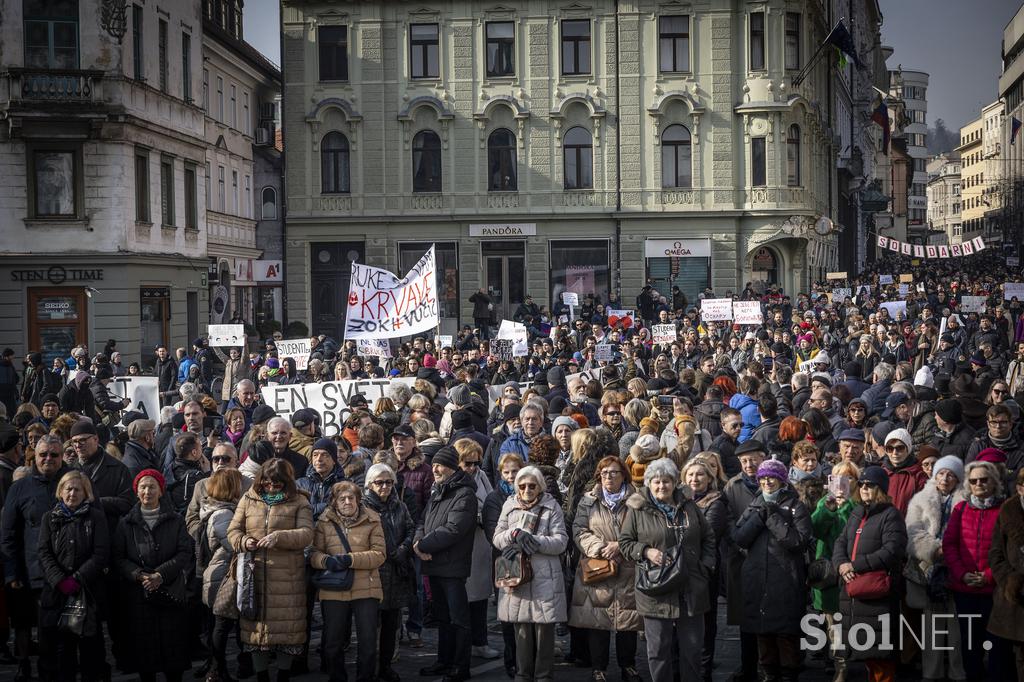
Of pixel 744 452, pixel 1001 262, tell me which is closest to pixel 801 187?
pixel 744 452

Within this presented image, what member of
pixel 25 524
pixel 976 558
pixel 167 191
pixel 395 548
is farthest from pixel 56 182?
pixel 976 558

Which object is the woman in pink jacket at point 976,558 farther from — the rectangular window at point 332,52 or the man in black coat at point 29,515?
the rectangular window at point 332,52

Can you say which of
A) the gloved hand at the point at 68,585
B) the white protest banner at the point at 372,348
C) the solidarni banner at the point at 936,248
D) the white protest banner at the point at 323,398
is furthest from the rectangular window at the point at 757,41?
the gloved hand at the point at 68,585

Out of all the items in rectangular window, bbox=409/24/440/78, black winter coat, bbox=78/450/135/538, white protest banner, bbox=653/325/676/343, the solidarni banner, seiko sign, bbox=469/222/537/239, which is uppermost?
rectangular window, bbox=409/24/440/78

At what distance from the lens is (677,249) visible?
4378 centimetres

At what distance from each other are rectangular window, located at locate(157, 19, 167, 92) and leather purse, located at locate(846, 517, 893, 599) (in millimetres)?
30363

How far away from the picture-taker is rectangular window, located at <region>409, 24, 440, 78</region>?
43875mm

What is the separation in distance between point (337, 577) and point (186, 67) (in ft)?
104

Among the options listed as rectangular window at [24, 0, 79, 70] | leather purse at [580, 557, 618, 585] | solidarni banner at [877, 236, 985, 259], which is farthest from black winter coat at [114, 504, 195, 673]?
solidarni banner at [877, 236, 985, 259]

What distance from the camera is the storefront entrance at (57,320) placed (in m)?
33.0

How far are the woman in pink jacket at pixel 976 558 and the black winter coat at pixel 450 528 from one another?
3.57 metres

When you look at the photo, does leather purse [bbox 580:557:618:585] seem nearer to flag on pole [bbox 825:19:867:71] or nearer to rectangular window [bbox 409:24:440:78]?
rectangular window [bbox 409:24:440:78]

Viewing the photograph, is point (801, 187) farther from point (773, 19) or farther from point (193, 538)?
point (193, 538)

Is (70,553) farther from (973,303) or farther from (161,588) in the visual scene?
(973,303)
